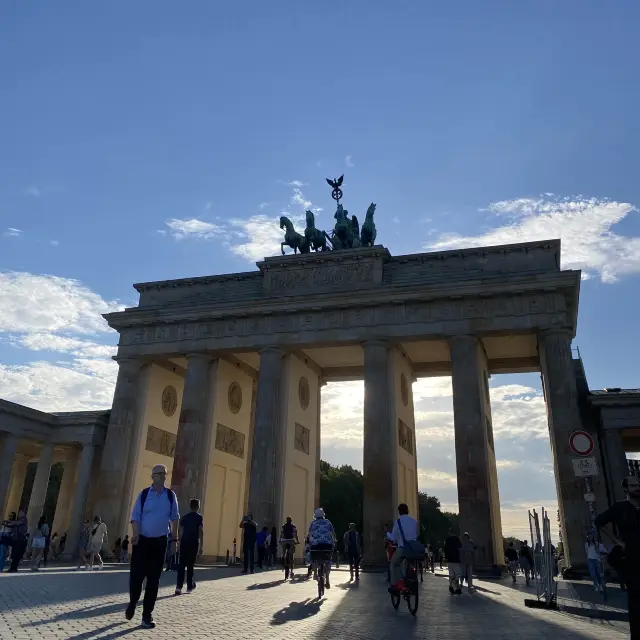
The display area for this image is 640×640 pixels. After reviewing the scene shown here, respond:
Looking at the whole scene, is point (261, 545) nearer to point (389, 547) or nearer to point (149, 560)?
point (389, 547)

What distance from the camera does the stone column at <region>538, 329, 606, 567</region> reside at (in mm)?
24766

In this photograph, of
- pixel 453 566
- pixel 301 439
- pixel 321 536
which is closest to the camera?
pixel 321 536

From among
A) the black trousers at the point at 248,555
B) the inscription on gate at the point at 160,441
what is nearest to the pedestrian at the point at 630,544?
the black trousers at the point at 248,555

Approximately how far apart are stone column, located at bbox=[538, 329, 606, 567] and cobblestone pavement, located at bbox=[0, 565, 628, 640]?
37.6 feet

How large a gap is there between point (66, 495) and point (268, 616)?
→ 37.0 meters

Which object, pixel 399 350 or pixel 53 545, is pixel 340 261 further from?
pixel 53 545

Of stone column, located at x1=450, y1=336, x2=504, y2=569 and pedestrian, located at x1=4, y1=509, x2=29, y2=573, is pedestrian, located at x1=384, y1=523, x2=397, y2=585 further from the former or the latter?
pedestrian, located at x1=4, y1=509, x2=29, y2=573

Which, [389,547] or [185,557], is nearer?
[185,557]

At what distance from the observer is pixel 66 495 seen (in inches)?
1642

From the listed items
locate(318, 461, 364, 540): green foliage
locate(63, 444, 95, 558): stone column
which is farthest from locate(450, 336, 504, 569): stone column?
locate(318, 461, 364, 540): green foliage

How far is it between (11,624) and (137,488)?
27.3 m

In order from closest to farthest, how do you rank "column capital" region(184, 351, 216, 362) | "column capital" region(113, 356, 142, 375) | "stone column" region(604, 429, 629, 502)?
"stone column" region(604, 429, 629, 502)
"column capital" region(184, 351, 216, 362)
"column capital" region(113, 356, 142, 375)

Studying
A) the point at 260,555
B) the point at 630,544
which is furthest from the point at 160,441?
the point at 630,544

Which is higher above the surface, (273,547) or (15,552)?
(273,547)
